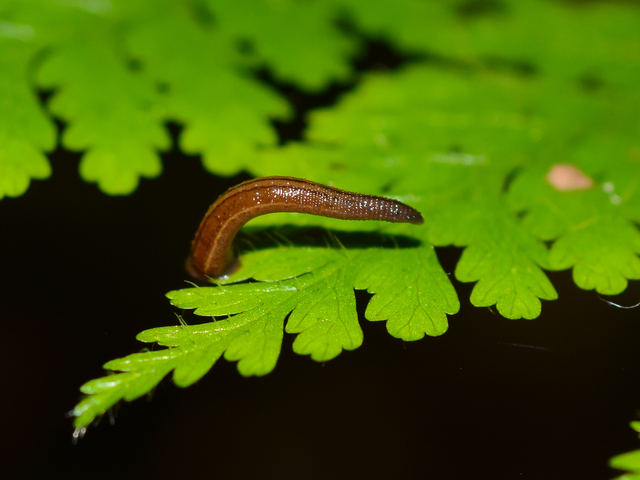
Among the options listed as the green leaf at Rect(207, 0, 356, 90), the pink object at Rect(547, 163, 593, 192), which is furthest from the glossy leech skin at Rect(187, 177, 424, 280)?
the green leaf at Rect(207, 0, 356, 90)

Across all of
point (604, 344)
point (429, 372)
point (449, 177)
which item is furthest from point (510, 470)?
point (449, 177)

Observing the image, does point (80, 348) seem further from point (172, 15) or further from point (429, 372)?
point (172, 15)

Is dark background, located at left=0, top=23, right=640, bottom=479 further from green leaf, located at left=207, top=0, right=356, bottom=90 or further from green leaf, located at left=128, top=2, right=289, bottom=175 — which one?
green leaf, located at left=207, top=0, right=356, bottom=90

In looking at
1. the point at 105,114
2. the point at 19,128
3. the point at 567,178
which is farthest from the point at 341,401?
the point at 19,128

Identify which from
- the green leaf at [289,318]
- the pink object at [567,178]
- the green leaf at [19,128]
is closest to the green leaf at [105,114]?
the green leaf at [19,128]

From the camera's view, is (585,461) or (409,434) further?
(409,434)

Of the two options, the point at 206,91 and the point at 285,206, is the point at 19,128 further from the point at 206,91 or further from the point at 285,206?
the point at 285,206
